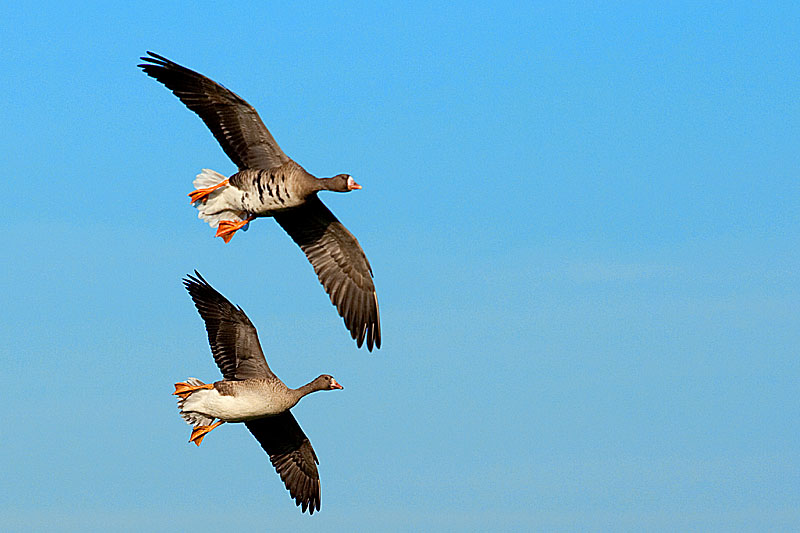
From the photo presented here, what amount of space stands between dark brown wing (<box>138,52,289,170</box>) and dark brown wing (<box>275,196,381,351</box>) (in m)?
2.11

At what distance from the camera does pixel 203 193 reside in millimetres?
27141

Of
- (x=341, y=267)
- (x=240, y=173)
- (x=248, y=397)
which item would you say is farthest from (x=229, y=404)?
(x=240, y=173)

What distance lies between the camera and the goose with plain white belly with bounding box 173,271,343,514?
27.8m

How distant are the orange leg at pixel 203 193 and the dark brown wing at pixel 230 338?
274 centimetres

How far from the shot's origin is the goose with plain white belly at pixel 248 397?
2781 centimetres

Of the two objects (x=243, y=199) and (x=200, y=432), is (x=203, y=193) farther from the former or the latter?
(x=200, y=432)

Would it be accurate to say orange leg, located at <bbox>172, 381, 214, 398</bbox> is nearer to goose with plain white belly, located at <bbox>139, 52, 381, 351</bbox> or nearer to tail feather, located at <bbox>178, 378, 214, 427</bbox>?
tail feather, located at <bbox>178, 378, 214, 427</bbox>

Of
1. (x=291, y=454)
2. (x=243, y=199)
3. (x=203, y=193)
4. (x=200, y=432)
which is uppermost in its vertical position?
(x=203, y=193)

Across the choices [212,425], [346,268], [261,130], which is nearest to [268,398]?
[212,425]

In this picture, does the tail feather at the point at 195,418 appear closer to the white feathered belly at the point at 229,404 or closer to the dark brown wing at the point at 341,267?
the white feathered belly at the point at 229,404

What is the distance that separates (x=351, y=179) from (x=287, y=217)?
8.36 feet

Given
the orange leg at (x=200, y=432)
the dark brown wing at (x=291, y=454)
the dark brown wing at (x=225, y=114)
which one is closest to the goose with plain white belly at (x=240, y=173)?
the dark brown wing at (x=225, y=114)

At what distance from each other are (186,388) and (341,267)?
4146 millimetres

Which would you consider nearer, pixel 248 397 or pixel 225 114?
pixel 225 114
